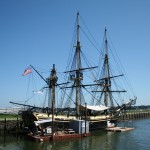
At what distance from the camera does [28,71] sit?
2287 inches

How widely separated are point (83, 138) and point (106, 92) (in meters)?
36.5

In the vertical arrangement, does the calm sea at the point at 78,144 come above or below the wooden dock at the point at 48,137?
below

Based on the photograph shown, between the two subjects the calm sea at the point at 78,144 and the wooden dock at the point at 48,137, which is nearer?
the calm sea at the point at 78,144

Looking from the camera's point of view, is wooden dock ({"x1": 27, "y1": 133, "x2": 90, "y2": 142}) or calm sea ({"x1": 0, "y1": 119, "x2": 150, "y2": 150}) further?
wooden dock ({"x1": 27, "y1": 133, "x2": 90, "y2": 142})

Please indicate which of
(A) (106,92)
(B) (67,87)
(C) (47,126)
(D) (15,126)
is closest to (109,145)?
(C) (47,126)

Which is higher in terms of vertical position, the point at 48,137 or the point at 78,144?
the point at 48,137

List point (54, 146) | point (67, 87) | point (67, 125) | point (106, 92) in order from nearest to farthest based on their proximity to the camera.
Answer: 1. point (54, 146)
2. point (67, 125)
3. point (67, 87)
4. point (106, 92)

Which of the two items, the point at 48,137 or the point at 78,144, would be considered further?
the point at 48,137

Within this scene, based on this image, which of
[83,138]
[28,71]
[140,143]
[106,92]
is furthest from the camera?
[106,92]

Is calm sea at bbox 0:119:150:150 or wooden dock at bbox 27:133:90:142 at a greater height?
wooden dock at bbox 27:133:90:142

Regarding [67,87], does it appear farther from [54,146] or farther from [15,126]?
[54,146]

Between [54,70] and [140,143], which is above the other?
[54,70]

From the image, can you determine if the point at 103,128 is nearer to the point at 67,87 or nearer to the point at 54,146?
the point at 67,87

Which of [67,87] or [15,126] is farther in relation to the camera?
[67,87]
